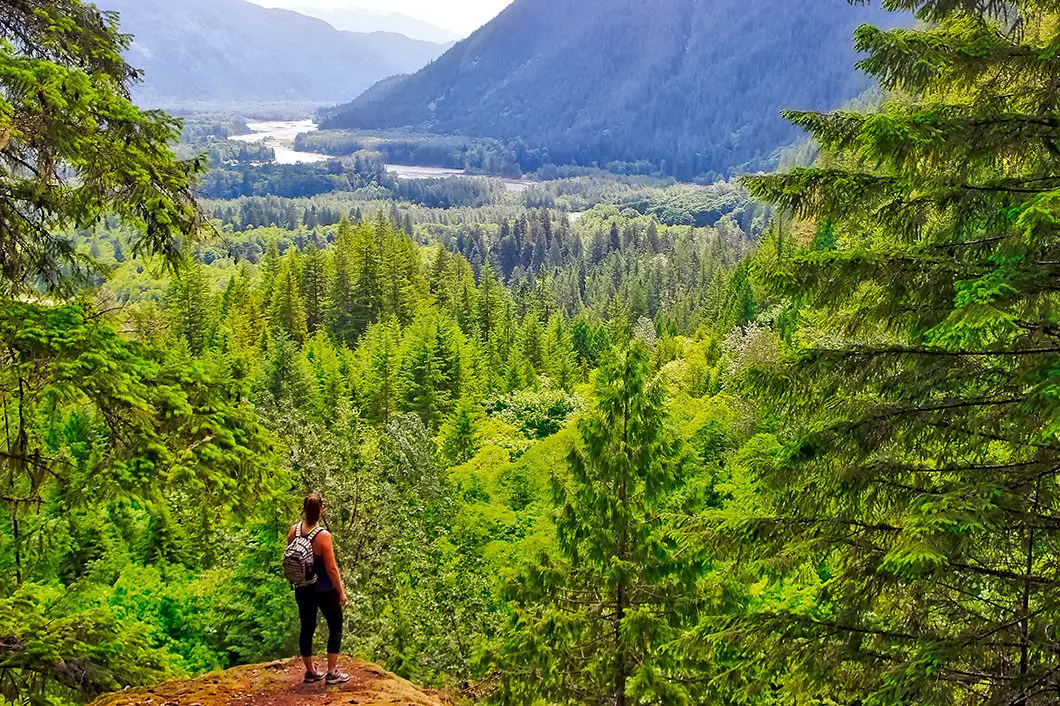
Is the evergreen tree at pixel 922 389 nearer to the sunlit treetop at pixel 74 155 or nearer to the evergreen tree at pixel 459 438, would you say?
the sunlit treetop at pixel 74 155

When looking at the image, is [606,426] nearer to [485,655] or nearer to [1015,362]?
[485,655]

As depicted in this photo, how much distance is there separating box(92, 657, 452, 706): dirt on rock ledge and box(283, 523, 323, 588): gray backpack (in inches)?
48.6

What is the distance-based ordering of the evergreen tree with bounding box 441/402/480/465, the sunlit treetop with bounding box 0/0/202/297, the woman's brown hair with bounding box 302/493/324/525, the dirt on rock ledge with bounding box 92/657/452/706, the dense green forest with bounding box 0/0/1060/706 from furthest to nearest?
1. the evergreen tree with bounding box 441/402/480/465
2. the woman's brown hair with bounding box 302/493/324/525
3. the dirt on rock ledge with bounding box 92/657/452/706
4. the sunlit treetop with bounding box 0/0/202/297
5. the dense green forest with bounding box 0/0/1060/706

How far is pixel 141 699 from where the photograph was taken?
7332mm

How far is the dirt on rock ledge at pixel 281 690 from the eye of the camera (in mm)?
8023

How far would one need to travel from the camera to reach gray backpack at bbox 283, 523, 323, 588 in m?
8.09

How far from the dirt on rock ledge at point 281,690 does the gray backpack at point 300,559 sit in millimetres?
1234

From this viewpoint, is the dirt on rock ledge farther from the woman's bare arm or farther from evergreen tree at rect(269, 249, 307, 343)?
evergreen tree at rect(269, 249, 307, 343)

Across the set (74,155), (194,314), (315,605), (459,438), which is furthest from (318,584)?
(194,314)

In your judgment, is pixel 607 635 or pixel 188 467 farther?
pixel 607 635

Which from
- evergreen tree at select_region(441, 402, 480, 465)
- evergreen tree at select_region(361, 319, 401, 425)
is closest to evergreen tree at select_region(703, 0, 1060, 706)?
evergreen tree at select_region(441, 402, 480, 465)

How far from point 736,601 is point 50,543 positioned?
297 inches

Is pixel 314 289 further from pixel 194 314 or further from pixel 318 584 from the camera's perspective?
pixel 318 584

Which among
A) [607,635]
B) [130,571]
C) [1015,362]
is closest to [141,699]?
[607,635]
